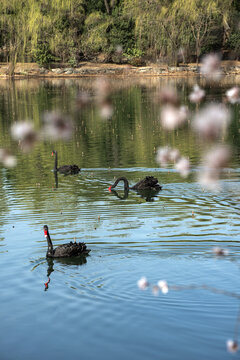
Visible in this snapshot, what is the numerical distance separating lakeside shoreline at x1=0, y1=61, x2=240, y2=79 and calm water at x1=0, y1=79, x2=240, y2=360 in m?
49.8

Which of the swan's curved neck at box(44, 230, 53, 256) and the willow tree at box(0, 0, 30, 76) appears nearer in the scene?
the swan's curved neck at box(44, 230, 53, 256)

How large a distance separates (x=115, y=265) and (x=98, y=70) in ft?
213

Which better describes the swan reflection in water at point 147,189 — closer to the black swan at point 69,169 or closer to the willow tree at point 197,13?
the black swan at point 69,169

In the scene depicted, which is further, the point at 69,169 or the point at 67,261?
the point at 69,169

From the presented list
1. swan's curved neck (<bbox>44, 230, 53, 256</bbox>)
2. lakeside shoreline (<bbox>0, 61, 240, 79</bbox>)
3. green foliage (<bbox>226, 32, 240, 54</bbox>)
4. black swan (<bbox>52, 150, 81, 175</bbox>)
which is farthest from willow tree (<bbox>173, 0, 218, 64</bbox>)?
swan's curved neck (<bbox>44, 230, 53, 256</bbox>)

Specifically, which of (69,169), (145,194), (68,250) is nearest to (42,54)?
(69,169)

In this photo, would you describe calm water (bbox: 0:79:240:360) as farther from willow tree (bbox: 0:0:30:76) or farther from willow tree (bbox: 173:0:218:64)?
willow tree (bbox: 0:0:30:76)

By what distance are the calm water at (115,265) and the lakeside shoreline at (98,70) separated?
49814mm

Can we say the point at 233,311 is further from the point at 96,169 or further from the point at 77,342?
the point at 96,169

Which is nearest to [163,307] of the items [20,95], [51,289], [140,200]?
[51,289]

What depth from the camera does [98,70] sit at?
75312 millimetres

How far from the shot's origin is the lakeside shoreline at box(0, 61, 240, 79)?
7256 cm

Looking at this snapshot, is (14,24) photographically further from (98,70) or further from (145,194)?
(145,194)

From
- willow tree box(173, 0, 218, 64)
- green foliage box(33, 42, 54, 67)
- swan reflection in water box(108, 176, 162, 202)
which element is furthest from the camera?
green foliage box(33, 42, 54, 67)
